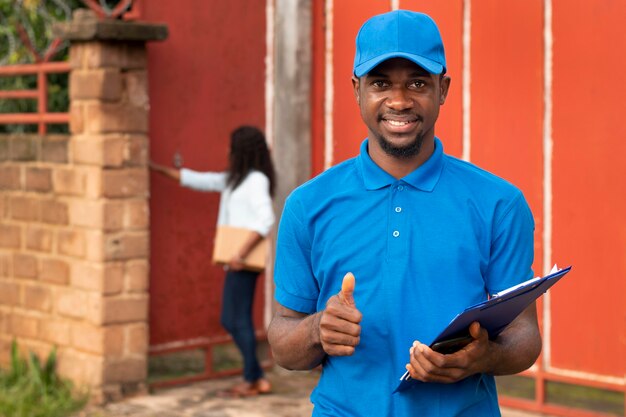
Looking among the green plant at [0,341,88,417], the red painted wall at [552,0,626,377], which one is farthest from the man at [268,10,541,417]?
the green plant at [0,341,88,417]

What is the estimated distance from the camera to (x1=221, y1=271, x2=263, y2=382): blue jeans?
6887mm

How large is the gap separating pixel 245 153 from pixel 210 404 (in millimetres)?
1453

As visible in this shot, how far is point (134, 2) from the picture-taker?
6.90 metres

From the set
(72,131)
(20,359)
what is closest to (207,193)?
(72,131)

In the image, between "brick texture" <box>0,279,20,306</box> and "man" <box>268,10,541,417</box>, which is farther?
"brick texture" <box>0,279,20,306</box>

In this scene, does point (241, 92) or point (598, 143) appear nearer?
point (598, 143)

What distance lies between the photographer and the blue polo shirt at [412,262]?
2.57m

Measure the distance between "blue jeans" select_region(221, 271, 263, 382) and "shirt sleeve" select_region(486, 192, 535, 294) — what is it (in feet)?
14.3

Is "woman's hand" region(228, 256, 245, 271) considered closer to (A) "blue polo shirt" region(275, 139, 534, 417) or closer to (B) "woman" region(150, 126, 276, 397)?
(B) "woman" region(150, 126, 276, 397)

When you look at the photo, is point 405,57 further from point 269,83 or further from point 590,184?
point 269,83

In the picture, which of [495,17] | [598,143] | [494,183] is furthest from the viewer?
[495,17]

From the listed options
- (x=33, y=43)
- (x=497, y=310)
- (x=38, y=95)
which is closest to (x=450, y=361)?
(x=497, y=310)

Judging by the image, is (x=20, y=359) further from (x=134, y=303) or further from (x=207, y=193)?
(x=207, y=193)

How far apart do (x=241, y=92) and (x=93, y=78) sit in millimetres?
1079
